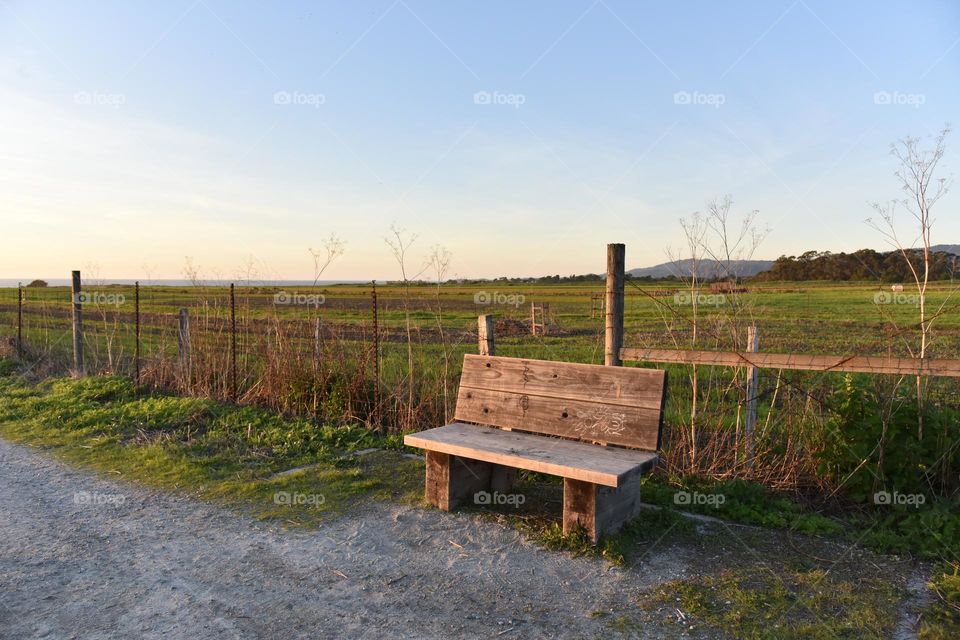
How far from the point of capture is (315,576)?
366 cm

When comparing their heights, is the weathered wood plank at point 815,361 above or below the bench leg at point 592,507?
above

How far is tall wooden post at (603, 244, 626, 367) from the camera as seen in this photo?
4.97 meters

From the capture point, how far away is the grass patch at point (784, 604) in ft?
9.96

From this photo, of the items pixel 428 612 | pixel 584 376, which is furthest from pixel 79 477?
pixel 584 376

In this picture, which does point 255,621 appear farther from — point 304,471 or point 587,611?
point 304,471

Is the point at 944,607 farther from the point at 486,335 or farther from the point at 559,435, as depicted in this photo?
the point at 486,335

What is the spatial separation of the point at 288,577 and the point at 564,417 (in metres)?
1.97

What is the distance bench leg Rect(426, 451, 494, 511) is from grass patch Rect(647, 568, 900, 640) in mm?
1655

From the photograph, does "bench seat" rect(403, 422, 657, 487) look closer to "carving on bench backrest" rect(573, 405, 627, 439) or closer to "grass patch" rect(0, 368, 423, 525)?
"carving on bench backrest" rect(573, 405, 627, 439)

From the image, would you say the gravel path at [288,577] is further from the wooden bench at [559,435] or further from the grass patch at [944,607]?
the grass patch at [944,607]

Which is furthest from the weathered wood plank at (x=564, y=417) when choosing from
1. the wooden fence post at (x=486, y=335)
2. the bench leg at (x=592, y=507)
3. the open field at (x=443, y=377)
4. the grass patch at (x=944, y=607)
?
the grass patch at (x=944, y=607)

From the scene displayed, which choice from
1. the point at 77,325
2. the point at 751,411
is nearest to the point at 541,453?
the point at 751,411

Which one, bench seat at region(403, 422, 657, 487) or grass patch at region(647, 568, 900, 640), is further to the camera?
bench seat at region(403, 422, 657, 487)

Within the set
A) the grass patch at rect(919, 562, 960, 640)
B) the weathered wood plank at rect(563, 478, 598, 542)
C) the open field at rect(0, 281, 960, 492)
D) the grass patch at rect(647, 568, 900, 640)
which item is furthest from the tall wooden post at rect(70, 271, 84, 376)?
the grass patch at rect(919, 562, 960, 640)
